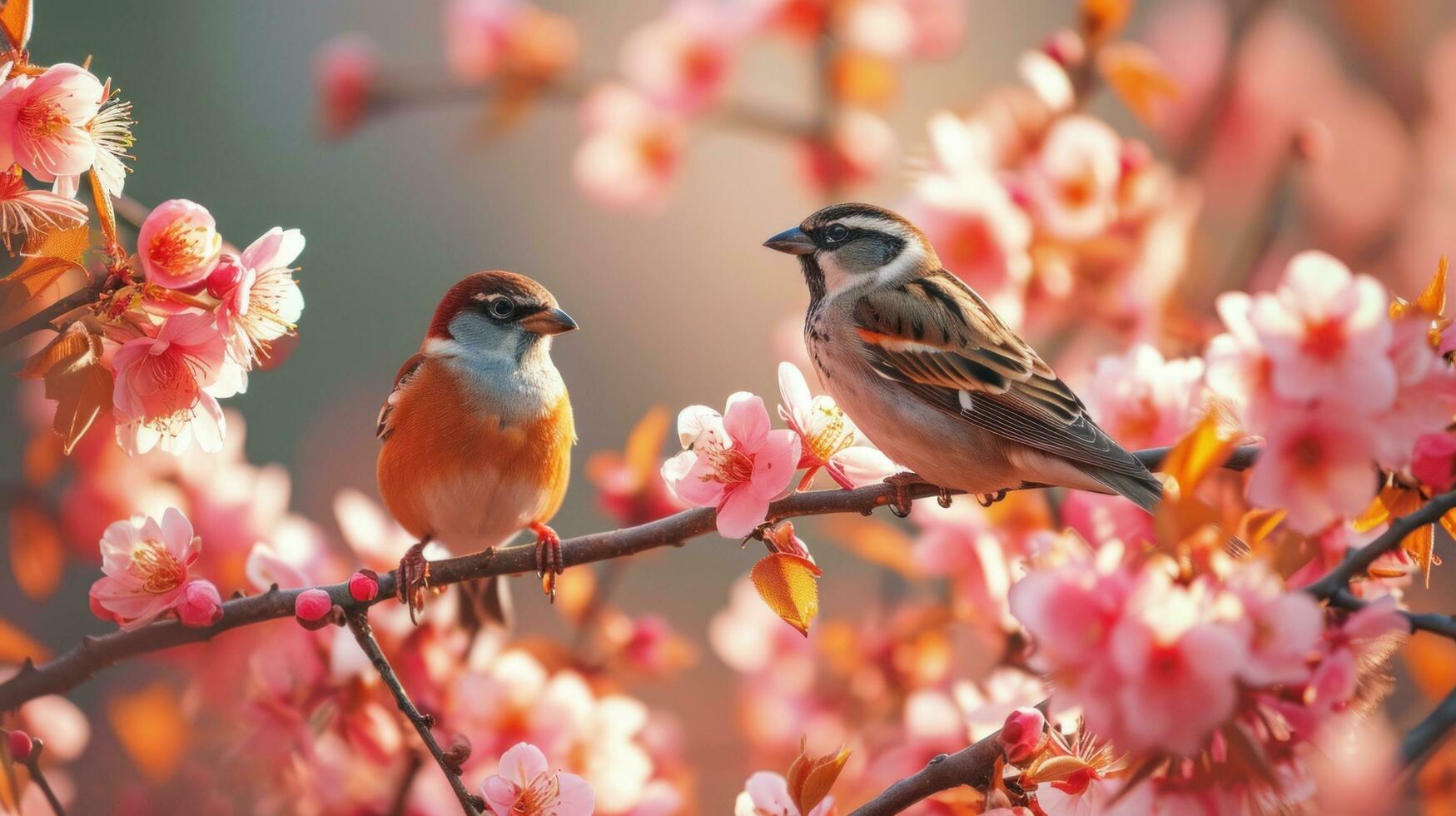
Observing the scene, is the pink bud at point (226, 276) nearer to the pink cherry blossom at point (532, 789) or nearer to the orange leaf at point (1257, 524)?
the pink cherry blossom at point (532, 789)

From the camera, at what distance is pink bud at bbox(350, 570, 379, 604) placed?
41.2 inches

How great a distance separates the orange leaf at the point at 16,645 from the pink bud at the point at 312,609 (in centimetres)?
37

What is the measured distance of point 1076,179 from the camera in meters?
1.81

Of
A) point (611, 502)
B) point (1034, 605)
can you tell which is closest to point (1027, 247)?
point (611, 502)

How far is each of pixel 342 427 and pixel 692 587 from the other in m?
1.40

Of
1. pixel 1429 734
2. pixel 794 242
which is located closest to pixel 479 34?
pixel 794 242

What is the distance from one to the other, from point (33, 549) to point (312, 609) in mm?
608

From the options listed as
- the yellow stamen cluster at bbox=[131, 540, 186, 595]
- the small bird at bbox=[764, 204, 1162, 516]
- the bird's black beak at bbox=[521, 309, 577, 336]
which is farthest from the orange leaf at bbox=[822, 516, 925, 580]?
the yellow stamen cluster at bbox=[131, 540, 186, 595]

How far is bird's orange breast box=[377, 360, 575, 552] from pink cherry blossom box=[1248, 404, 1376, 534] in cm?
106

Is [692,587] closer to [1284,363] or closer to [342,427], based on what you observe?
[342,427]

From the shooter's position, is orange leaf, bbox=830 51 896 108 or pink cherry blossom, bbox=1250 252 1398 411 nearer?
pink cherry blossom, bbox=1250 252 1398 411

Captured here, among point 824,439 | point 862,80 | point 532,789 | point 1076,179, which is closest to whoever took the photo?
point 532,789

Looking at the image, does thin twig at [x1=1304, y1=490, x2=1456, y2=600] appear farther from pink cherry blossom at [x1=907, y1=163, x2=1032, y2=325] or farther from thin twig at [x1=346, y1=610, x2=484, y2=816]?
pink cherry blossom at [x1=907, y1=163, x2=1032, y2=325]

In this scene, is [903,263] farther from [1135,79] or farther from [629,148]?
[629,148]
